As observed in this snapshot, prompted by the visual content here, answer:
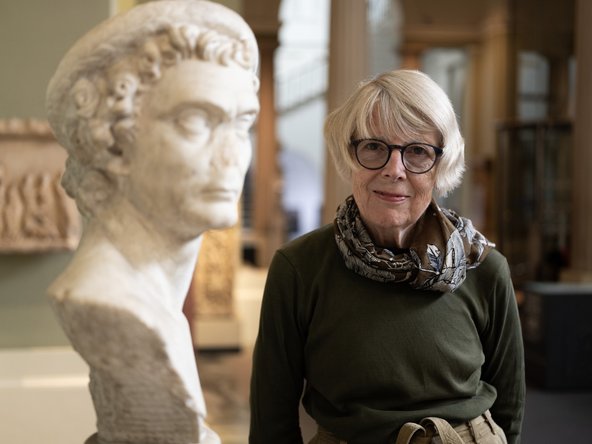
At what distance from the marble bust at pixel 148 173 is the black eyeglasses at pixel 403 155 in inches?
12.3

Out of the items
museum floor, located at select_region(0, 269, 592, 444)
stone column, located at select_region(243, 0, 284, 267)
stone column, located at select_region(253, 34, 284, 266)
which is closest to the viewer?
museum floor, located at select_region(0, 269, 592, 444)

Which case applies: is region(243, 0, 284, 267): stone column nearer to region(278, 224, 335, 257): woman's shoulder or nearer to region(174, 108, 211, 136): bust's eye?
region(278, 224, 335, 257): woman's shoulder

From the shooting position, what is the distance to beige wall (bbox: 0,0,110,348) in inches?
150

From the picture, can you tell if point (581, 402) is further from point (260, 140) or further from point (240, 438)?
point (260, 140)

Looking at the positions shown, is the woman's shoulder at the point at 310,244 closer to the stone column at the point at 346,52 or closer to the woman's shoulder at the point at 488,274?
the woman's shoulder at the point at 488,274

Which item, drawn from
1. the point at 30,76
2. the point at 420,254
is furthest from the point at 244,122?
the point at 30,76

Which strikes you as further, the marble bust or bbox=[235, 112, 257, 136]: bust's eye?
bbox=[235, 112, 257, 136]: bust's eye

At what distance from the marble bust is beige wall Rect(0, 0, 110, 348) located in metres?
2.03

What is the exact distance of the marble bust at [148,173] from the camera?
1.83 meters

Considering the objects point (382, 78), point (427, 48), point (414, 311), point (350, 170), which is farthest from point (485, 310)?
point (427, 48)

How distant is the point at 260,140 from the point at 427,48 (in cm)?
392

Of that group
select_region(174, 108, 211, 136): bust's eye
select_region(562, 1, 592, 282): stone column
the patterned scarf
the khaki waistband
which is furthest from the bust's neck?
select_region(562, 1, 592, 282): stone column

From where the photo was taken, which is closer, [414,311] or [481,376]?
[414,311]

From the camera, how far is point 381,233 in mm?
2176
